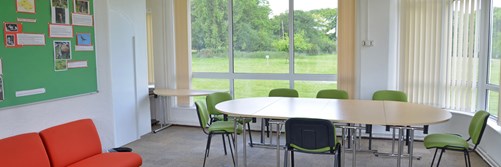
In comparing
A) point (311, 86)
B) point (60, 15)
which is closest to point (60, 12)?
point (60, 15)

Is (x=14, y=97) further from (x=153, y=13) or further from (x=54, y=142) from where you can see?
(x=153, y=13)

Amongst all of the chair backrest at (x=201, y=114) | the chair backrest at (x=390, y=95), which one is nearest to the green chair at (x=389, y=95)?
the chair backrest at (x=390, y=95)

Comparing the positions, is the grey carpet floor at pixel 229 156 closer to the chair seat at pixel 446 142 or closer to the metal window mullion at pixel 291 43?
the chair seat at pixel 446 142

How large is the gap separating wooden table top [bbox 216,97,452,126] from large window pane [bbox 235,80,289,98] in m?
1.49

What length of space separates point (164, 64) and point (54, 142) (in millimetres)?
3592

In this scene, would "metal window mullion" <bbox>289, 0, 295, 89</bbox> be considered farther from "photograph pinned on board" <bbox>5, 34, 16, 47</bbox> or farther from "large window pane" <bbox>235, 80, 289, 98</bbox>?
"photograph pinned on board" <bbox>5, 34, 16, 47</bbox>

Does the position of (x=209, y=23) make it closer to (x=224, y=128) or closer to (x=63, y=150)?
(x=224, y=128)

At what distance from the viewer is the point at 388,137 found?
5.68 m

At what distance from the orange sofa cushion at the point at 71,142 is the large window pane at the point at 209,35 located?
314 cm

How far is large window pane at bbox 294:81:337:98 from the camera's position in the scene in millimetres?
6059

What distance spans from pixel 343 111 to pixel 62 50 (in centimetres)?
283

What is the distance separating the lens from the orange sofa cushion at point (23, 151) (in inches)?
113

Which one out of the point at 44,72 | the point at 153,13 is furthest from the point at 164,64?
the point at 44,72

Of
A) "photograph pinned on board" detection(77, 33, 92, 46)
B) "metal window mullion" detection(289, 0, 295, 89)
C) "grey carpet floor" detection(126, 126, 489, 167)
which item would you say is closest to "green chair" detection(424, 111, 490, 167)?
"grey carpet floor" detection(126, 126, 489, 167)
